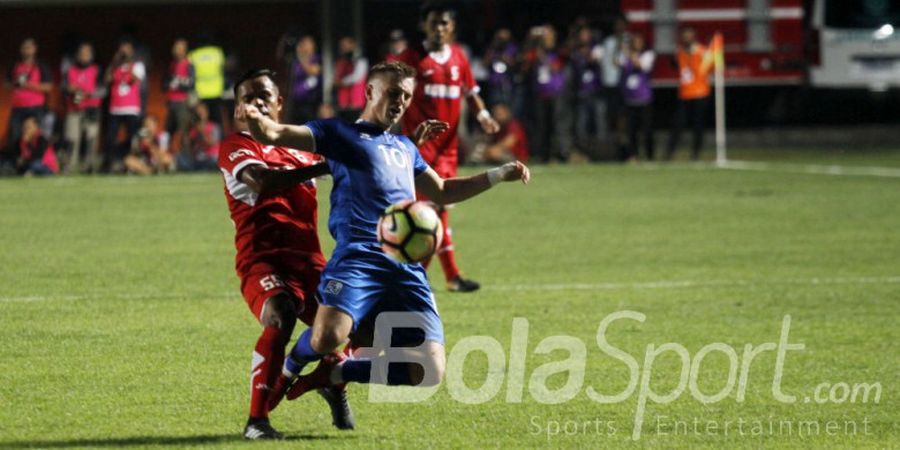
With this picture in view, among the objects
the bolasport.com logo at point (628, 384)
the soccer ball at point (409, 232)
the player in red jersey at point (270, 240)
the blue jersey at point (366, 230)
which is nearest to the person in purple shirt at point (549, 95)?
the bolasport.com logo at point (628, 384)

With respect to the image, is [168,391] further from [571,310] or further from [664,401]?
[571,310]

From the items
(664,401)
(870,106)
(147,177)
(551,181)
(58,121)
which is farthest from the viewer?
(870,106)

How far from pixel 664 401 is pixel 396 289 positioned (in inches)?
65.5

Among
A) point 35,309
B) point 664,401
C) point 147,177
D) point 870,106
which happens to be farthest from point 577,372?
point 870,106

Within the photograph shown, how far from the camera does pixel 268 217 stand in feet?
24.6

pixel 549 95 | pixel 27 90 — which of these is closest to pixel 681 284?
pixel 549 95

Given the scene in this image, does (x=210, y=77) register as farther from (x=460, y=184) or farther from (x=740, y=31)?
(x=460, y=184)

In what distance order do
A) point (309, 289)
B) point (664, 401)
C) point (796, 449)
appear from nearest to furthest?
point (796, 449)
point (309, 289)
point (664, 401)

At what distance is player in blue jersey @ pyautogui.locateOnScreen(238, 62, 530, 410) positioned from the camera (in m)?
7.01

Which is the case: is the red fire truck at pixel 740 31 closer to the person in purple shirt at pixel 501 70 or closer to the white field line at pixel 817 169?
the person in purple shirt at pixel 501 70

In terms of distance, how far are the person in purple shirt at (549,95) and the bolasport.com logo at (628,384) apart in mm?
15962

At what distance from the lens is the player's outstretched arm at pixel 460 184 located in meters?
7.31

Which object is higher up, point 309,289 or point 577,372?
point 309,289

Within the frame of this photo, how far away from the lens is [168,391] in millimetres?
8227
